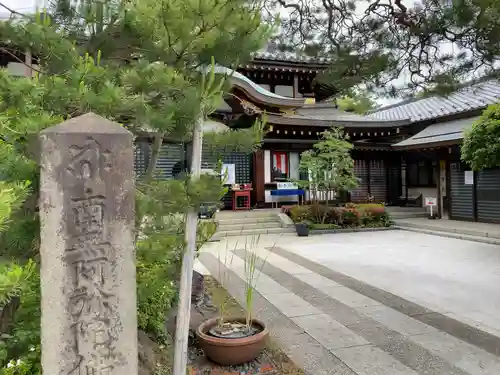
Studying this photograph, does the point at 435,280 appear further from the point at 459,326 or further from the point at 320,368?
the point at 320,368

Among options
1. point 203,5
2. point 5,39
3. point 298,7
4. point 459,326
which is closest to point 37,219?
point 5,39

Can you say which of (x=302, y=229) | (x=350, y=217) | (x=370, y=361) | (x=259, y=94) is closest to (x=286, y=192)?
(x=350, y=217)

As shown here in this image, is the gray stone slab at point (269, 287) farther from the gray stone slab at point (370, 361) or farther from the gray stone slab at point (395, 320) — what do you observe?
the gray stone slab at point (370, 361)

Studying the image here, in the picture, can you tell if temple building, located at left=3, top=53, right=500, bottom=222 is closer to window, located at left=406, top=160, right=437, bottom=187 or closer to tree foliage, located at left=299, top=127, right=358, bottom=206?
window, located at left=406, top=160, right=437, bottom=187

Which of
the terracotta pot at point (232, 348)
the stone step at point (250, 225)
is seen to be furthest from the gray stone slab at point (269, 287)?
the stone step at point (250, 225)

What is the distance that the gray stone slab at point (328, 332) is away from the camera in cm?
365

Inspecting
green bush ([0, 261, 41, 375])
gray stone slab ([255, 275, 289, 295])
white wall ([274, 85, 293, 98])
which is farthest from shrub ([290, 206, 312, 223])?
green bush ([0, 261, 41, 375])

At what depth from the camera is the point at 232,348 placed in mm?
3088

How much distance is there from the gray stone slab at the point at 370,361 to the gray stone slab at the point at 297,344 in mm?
79

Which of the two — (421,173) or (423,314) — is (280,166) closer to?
(421,173)

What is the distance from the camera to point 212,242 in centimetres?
1044

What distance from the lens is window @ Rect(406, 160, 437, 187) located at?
16016 millimetres

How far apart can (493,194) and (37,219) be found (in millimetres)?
13131

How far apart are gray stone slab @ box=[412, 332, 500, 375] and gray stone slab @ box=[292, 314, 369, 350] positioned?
0.58 metres
